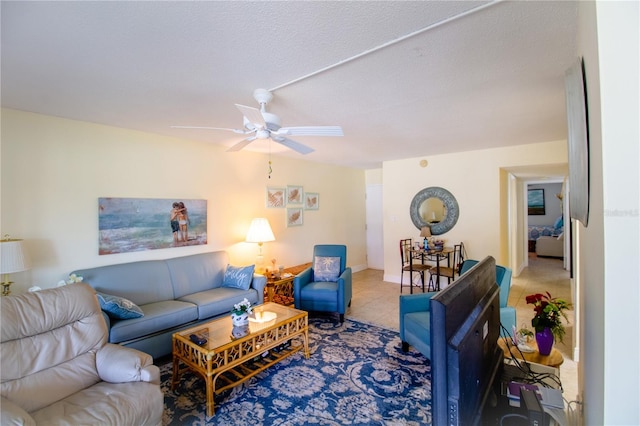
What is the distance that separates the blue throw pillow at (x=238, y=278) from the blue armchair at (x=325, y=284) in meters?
0.61

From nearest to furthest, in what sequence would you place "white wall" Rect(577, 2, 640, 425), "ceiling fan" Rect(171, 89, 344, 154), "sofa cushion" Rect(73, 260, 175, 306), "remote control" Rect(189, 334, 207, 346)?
1. "white wall" Rect(577, 2, 640, 425)
2. "ceiling fan" Rect(171, 89, 344, 154)
3. "remote control" Rect(189, 334, 207, 346)
4. "sofa cushion" Rect(73, 260, 175, 306)

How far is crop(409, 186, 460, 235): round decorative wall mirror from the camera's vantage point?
504cm

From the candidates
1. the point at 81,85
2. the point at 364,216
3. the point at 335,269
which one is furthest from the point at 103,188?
the point at 364,216

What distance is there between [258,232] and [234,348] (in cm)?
210

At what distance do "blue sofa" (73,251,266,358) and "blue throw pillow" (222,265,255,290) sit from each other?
2.5 inches

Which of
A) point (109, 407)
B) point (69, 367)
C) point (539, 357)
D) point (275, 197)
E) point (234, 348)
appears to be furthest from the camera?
point (275, 197)

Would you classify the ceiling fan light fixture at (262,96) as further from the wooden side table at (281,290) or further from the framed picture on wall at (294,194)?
the framed picture on wall at (294,194)

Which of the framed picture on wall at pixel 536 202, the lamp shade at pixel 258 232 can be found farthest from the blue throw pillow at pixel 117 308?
the framed picture on wall at pixel 536 202

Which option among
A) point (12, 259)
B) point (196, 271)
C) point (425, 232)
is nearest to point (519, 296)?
point (425, 232)

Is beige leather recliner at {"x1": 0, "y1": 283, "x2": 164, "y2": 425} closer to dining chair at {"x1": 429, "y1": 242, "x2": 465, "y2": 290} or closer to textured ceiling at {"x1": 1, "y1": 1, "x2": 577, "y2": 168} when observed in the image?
textured ceiling at {"x1": 1, "y1": 1, "x2": 577, "y2": 168}

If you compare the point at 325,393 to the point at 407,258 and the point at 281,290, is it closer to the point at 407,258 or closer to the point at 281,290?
the point at 281,290

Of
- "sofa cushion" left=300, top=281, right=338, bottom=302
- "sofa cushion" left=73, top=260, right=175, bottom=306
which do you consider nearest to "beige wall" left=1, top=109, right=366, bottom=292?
"sofa cushion" left=73, top=260, right=175, bottom=306

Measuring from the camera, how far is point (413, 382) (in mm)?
2406

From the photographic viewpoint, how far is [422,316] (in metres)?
2.71
